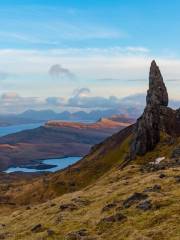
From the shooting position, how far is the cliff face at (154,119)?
5556 inches

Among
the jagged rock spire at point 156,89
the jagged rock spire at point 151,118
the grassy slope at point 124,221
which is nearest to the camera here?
the grassy slope at point 124,221

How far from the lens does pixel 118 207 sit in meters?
44.2

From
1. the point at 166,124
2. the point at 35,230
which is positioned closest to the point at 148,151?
the point at 166,124

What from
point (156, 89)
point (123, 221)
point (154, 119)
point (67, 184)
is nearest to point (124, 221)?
point (123, 221)

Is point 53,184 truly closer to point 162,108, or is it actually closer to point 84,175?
point 84,175

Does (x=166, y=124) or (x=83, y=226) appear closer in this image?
(x=83, y=226)

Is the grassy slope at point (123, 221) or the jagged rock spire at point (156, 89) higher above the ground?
the jagged rock spire at point (156, 89)

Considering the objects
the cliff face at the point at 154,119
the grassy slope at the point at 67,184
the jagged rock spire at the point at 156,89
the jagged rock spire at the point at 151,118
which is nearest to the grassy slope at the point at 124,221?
the jagged rock spire at the point at 151,118

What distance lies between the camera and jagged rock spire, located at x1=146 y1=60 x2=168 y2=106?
6152 inches

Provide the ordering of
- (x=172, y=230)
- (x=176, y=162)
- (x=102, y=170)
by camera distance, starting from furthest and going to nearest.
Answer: (x=102, y=170), (x=176, y=162), (x=172, y=230)

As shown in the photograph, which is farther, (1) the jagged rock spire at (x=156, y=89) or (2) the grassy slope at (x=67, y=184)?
(2) the grassy slope at (x=67, y=184)

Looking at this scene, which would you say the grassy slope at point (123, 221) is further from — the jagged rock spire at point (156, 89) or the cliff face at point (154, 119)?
the jagged rock spire at point (156, 89)

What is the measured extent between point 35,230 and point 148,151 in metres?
95.4

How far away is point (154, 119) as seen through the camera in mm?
147125
